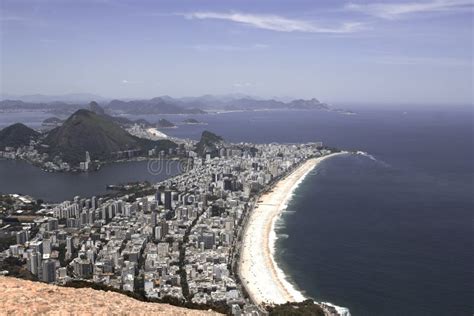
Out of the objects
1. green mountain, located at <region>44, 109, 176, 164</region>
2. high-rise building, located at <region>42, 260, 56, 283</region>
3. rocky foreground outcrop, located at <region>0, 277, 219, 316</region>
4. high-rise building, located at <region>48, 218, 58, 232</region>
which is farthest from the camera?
green mountain, located at <region>44, 109, 176, 164</region>

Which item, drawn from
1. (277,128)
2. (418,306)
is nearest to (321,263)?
(418,306)

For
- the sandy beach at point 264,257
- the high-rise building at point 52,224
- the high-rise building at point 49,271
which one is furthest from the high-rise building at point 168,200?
the high-rise building at point 49,271

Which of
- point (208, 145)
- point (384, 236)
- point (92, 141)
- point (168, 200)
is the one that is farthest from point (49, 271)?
point (92, 141)

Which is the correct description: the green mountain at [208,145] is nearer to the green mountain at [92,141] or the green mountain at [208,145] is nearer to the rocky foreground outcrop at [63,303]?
the green mountain at [92,141]

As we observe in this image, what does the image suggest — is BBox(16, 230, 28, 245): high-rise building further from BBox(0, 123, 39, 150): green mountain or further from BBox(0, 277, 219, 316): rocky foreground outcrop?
BBox(0, 123, 39, 150): green mountain

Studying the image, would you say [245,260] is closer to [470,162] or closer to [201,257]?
[201,257]

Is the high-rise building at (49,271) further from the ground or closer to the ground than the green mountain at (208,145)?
closer to the ground

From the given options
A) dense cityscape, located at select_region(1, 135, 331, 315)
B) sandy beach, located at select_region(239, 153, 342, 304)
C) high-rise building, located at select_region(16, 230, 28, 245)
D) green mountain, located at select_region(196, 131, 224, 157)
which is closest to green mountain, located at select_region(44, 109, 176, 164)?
green mountain, located at select_region(196, 131, 224, 157)
